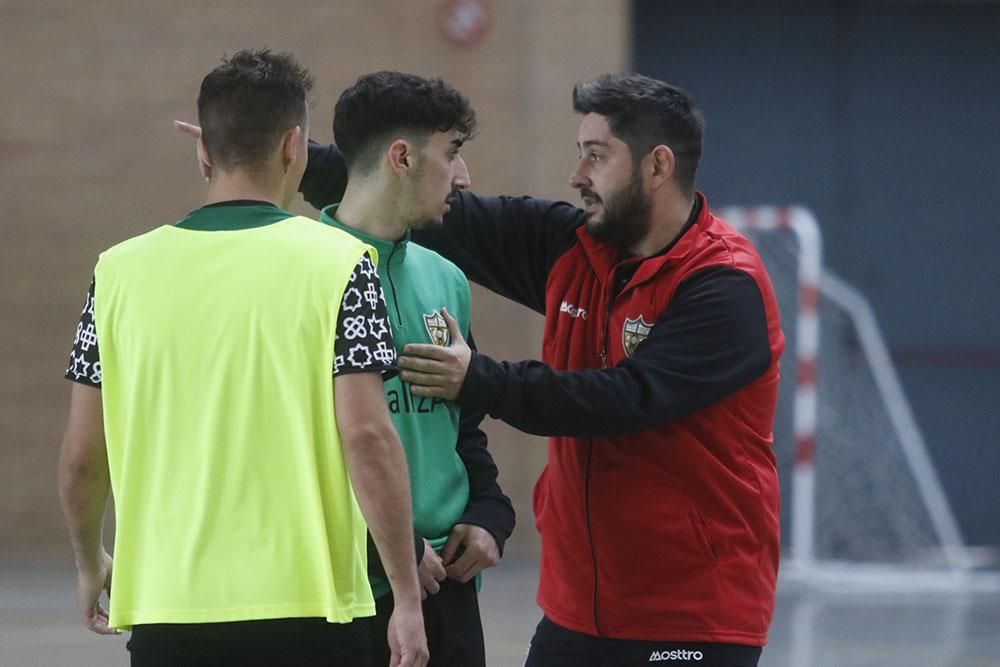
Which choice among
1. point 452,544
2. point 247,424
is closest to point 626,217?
point 452,544

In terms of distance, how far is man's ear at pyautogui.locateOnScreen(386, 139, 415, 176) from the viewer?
12.1 feet

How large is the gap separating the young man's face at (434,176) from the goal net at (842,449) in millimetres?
6245

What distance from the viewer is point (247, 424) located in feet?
9.84

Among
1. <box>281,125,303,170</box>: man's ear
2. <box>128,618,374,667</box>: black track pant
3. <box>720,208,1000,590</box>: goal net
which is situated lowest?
<box>720,208,1000,590</box>: goal net

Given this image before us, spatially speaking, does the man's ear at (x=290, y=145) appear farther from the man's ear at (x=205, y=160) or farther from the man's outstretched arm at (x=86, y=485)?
the man's outstretched arm at (x=86, y=485)

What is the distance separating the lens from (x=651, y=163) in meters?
4.09

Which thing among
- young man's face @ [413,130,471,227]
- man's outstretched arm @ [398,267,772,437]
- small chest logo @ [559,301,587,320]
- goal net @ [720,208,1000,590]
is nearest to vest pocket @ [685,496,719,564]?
man's outstretched arm @ [398,267,772,437]

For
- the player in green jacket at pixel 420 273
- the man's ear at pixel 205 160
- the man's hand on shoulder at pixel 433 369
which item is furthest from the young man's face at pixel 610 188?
the man's ear at pixel 205 160

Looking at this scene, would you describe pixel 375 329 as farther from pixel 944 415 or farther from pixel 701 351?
pixel 944 415

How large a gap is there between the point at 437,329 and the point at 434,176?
13.6 inches

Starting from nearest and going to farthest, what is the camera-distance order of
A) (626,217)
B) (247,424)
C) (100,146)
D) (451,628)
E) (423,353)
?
1. (247,424)
2. (423,353)
3. (451,628)
4. (626,217)
5. (100,146)

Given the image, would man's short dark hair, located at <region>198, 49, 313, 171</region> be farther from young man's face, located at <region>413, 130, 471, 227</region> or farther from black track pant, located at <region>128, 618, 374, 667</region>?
black track pant, located at <region>128, 618, 374, 667</region>

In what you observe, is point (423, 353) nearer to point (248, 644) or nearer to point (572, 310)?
point (572, 310)

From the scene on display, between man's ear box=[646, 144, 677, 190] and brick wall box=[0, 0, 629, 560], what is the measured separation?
6.04m
